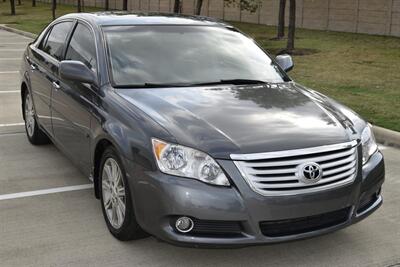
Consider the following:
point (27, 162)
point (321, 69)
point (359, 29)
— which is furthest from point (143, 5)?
point (27, 162)

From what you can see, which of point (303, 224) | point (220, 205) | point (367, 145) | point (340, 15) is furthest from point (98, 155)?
point (340, 15)

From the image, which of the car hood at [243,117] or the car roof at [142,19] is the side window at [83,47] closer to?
the car roof at [142,19]

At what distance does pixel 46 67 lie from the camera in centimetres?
567

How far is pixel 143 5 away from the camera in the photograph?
35312mm

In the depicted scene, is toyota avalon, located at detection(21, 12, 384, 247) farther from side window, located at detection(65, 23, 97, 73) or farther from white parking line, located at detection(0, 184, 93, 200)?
white parking line, located at detection(0, 184, 93, 200)

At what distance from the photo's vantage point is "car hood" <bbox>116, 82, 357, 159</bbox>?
347 cm

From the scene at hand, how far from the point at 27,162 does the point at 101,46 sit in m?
1.97

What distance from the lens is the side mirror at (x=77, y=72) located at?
171 inches

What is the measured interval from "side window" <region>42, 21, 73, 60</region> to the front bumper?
2390 mm

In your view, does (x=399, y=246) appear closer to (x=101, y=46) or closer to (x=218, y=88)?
(x=218, y=88)

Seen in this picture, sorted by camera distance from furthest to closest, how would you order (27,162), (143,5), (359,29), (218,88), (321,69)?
(143,5)
(359,29)
(321,69)
(27,162)
(218,88)

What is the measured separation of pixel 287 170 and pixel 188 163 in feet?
1.96

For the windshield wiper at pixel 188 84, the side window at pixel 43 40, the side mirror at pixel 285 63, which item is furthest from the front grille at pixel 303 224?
the side window at pixel 43 40

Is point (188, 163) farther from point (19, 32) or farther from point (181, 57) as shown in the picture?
point (19, 32)
